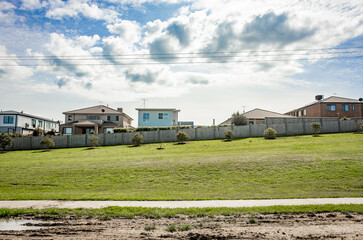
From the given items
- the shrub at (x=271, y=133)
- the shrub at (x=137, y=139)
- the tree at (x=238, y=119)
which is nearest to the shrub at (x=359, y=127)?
the shrub at (x=271, y=133)

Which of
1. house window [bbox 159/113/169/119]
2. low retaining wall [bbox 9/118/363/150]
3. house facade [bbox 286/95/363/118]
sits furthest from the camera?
house window [bbox 159/113/169/119]

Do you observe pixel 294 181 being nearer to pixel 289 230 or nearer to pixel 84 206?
pixel 289 230

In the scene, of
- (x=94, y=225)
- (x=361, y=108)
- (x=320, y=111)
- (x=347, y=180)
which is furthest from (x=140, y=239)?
(x=361, y=108)

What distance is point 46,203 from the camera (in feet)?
30.9

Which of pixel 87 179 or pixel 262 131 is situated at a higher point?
pixel 262 131

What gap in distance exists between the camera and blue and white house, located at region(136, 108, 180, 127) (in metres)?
52.4

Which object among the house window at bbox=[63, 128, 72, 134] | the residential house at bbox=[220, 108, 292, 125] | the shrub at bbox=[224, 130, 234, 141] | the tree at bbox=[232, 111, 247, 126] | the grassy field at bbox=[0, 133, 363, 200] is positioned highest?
the residential house at bbox=[220, 108, 292, 125]

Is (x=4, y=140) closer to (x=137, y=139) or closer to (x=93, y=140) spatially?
(x=93, y=140)

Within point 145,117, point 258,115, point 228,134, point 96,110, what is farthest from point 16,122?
point 258,115

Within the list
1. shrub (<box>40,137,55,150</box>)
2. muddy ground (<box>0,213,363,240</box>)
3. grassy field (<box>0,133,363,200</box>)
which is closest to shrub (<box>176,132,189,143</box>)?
grassy field (<box>0,133,363,200</box>)

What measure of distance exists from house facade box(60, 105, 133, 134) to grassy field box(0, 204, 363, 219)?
41.1 meters

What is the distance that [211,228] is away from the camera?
6.43 meters

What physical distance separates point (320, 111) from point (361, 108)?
917 centimetres

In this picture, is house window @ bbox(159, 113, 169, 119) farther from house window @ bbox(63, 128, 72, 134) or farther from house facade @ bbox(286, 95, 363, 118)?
house facade @ bbox(286, 95, 363, 118)
